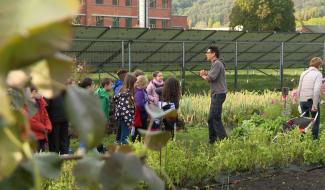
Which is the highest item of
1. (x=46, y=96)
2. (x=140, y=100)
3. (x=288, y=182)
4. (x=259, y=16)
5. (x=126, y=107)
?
(x=259, y=16)

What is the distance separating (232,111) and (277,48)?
31.5 feet

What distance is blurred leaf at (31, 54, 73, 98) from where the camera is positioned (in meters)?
0.54

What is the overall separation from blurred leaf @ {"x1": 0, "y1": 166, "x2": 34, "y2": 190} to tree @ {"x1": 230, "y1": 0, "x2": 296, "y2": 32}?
5540 centimetres

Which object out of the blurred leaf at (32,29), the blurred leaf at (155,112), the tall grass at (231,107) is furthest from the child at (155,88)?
the blurred leaf at (32,29)

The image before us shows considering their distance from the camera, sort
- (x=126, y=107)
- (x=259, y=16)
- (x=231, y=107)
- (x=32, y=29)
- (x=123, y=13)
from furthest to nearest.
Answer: (x=123, y=13) < (x=259, y=16) < (x=231, y=107) < (x=126, y=107) < (x=32, y=29)

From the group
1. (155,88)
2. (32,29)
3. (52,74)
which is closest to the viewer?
(32,29)

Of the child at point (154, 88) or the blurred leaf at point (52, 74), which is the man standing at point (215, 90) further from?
the blurred leaf at point (52, 74)

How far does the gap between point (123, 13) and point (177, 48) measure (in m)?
61.3

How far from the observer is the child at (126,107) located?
857cm

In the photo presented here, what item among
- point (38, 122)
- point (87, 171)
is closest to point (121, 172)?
point (87, 171)

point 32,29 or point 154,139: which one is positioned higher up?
point 32,29

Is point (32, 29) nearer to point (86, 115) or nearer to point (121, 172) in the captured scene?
point (86, 115)

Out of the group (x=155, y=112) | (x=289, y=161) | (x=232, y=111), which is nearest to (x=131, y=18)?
(x=232, y=111)

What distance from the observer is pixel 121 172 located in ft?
2.27
